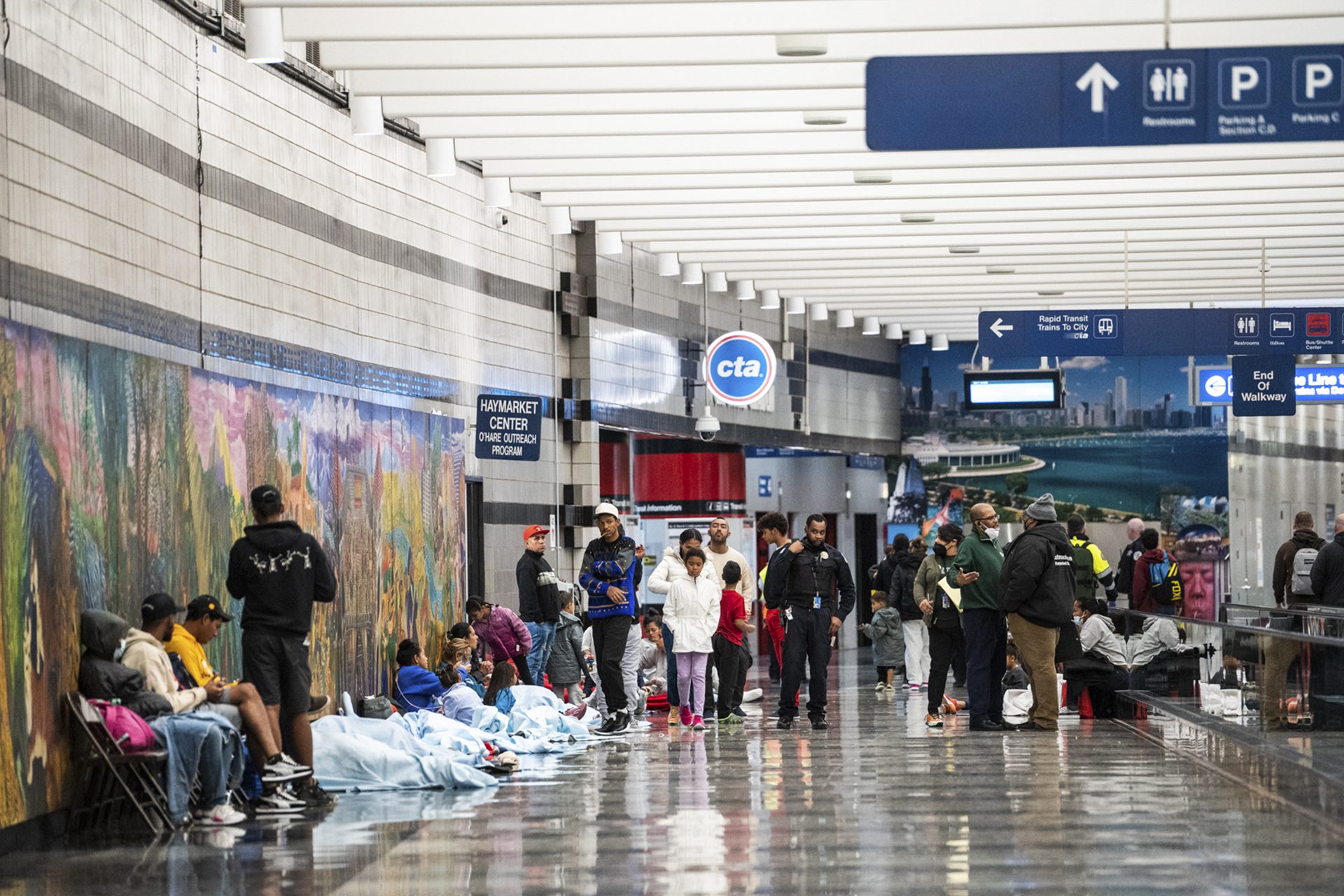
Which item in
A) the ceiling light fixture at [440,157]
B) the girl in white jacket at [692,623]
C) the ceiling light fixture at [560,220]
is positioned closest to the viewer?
the girl in white jacket at [692,623]

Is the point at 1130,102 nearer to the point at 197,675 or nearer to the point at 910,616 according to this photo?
the point at 197,675

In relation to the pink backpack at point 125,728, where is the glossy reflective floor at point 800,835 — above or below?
below

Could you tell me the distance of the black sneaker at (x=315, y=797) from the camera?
9.39m

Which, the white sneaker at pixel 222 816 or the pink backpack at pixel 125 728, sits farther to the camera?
the white sneaker at pixel 222 816

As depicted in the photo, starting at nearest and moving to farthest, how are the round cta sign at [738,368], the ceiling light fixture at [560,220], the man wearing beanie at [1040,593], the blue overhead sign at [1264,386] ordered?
the man wearing beanie at [1040,593] → the ceiling light fixture at [560,220] → the round cta sign at [738,368] → the blue overhead sign at [1264,386]

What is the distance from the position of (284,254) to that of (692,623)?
3984mm

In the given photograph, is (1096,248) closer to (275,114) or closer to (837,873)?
(275,114)

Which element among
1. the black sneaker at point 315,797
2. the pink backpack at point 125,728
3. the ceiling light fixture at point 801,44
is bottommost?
the black sneaker at point 315,797

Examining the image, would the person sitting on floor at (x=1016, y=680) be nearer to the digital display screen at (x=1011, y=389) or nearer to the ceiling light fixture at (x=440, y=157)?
the ceiling light fixture at (x=440, y=157)

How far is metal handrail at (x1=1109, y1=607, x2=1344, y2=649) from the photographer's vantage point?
9.34m

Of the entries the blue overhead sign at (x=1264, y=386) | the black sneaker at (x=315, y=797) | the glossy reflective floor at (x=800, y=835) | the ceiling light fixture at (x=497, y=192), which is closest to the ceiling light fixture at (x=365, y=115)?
the ceiling light fixture at (x=497, y=192)

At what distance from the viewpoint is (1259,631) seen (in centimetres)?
1084

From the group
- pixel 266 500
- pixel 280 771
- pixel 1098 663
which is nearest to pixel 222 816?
pixel 280 771

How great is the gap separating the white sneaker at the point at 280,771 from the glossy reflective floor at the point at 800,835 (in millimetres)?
281
